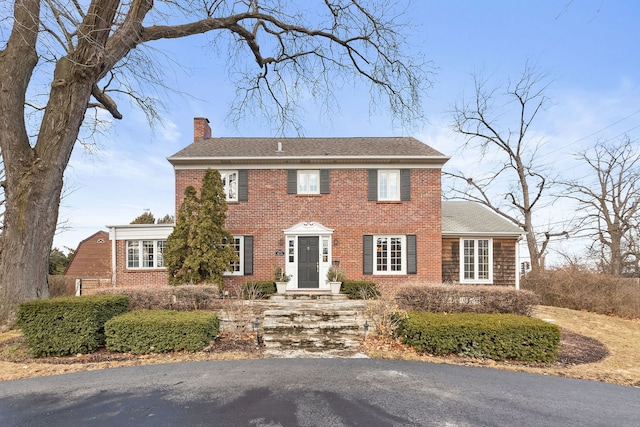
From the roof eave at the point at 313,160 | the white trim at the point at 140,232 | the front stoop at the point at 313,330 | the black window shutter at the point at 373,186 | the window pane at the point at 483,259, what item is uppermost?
the roof eave at the point at 313,160

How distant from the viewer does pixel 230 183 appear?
14539 millimetres

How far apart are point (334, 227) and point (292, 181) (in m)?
2.52

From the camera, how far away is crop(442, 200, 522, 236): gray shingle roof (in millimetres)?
14495

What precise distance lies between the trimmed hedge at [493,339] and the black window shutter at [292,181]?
28.5 ft

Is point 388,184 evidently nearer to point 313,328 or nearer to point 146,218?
point 313,328

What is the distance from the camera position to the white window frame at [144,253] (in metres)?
14.7

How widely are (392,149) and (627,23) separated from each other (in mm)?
9595

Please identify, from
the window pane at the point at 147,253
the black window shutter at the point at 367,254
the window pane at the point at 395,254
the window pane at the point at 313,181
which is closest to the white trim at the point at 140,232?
the window pane at the point at 147,253

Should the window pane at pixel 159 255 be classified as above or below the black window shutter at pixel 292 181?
below

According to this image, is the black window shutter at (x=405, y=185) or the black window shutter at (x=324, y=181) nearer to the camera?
the black window shutter at (x=405, y=185)

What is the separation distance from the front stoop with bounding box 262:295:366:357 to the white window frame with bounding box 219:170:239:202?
6.57 meters

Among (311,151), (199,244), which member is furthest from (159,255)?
(311,151)

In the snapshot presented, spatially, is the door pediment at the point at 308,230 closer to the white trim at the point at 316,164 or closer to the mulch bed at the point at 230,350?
the white trim at the point at 316,164

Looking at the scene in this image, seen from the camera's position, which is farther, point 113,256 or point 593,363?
point 113,256
